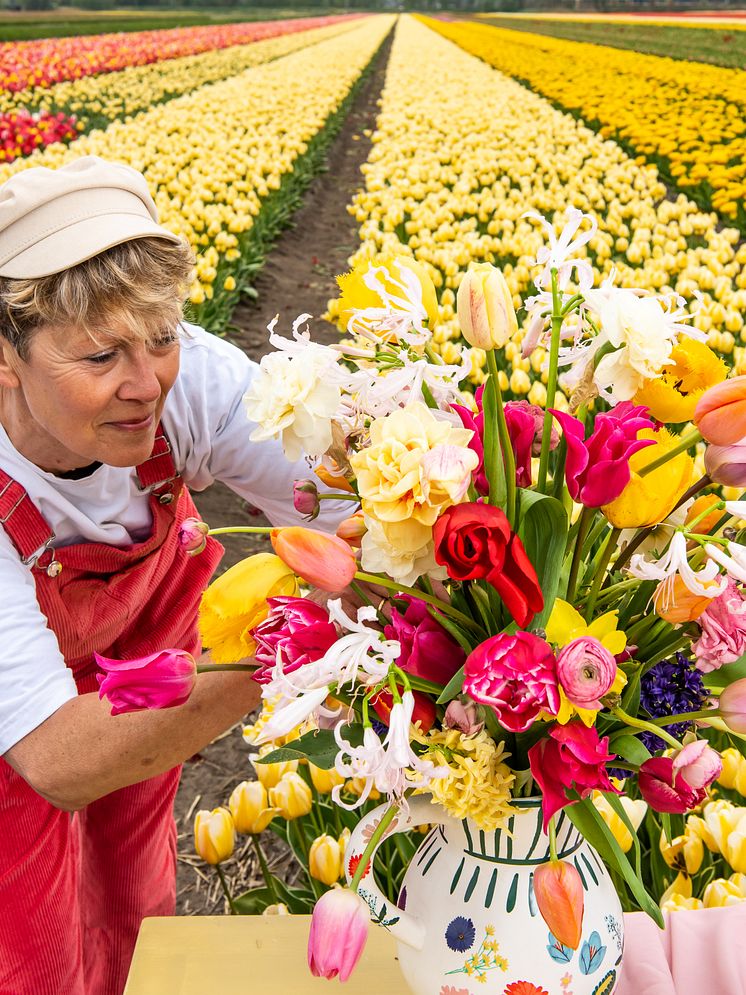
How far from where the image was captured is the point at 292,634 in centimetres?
84

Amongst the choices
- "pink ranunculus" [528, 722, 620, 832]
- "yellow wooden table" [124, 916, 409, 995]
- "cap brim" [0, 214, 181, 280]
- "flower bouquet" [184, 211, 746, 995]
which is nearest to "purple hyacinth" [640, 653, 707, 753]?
"flower bouquet" [184, 211, 746, 995]

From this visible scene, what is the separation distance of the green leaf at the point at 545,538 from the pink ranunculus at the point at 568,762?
0.34 ft

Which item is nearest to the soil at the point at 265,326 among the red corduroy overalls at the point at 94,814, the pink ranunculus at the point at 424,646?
the red corduroy overalls at the point at 94,814

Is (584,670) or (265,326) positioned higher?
(584,670)

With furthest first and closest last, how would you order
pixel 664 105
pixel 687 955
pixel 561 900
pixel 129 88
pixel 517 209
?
pixel 129 88, pixel 664 105, pixel 517 209, pixel 687 955, pixel 561 900

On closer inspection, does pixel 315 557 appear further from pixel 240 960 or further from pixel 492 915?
pixel 240 960

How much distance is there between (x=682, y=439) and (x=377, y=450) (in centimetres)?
27

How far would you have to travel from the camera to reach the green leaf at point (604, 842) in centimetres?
88

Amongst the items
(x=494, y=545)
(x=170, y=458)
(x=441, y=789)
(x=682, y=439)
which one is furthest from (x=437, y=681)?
(x=170, y=458)

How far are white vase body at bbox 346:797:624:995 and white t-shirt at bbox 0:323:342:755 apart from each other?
0.58 metres

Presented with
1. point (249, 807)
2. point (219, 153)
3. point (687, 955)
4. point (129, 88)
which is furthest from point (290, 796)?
point (129, 88)

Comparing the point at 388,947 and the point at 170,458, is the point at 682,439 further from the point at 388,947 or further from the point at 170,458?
the point at 170,458

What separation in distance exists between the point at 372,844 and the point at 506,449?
0.37 m

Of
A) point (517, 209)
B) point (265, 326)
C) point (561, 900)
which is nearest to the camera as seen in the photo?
point (561, 900)
